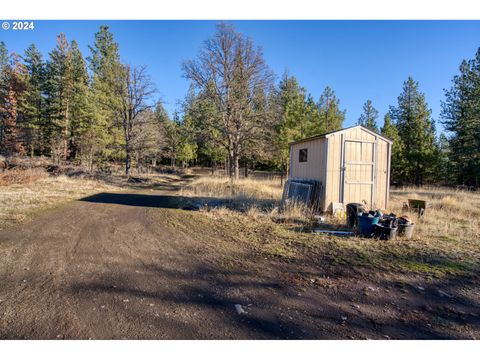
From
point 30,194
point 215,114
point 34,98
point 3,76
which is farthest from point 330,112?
point 3,76

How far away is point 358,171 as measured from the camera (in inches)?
328

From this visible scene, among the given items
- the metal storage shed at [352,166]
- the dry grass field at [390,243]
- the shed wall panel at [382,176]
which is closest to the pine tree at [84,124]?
the dry grass field at [390,243]

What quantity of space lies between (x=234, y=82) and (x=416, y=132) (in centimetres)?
1929

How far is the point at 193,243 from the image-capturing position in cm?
521

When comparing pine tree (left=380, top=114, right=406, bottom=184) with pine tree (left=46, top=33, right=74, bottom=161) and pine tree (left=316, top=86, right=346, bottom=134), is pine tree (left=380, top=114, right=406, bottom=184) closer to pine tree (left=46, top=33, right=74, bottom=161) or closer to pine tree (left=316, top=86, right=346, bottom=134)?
pine tree (left=316, top=86, right=346, bottom=134)

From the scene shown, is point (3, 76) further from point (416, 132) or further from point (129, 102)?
point (416, 132)

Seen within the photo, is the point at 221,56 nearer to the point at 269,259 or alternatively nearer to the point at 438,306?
the point at 269,259

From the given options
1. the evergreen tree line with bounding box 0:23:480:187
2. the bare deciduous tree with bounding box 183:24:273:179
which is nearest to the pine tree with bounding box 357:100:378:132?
the evergreen tree line with bounding box 0:23:480:187

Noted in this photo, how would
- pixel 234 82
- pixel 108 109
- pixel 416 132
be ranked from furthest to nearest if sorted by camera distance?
pixel 416 132 < pixel 108 109 < pixel 234 82

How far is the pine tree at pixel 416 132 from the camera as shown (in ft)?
78.7

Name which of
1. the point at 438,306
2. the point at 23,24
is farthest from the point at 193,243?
the point at 23,24

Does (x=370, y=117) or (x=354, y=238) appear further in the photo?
(x=370, y=117)

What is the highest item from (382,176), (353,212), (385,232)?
(382,176)

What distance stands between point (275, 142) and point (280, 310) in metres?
16.5
